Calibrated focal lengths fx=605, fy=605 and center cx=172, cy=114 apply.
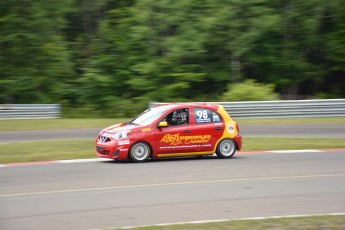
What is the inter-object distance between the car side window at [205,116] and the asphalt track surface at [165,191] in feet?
3.39

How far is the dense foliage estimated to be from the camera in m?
33.2

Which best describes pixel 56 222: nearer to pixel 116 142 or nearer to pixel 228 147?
pixel 116 142

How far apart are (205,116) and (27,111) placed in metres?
14.5

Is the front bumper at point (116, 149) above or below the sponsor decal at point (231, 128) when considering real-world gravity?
below

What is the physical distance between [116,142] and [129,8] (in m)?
22.6

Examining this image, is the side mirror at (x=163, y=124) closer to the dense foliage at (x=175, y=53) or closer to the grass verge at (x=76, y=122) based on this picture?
the grass verge at (x=76, y=122)

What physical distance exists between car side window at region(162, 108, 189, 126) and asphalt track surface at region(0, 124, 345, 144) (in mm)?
6636

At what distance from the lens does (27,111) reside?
28.2 m

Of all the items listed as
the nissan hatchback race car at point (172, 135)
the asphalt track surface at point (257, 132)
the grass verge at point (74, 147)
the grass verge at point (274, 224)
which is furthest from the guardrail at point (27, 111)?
the grass verge at point (274, 224)

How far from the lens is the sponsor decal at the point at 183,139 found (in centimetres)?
1528

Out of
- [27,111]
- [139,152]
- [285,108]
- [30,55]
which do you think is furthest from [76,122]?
[139,152]

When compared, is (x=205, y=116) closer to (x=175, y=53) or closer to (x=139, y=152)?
(x=139, y=152)

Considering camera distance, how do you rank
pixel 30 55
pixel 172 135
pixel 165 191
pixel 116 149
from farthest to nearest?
pixel 30 55 < pixel 172 135 < pixel 116 149 < pixel 165 191

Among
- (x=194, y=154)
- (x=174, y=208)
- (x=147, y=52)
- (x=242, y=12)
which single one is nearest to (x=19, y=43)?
(x=147, y=52)
